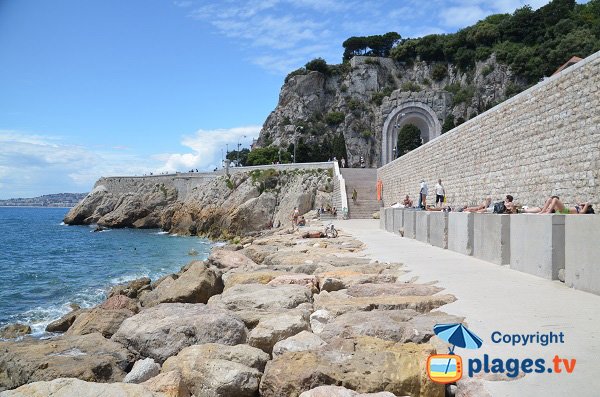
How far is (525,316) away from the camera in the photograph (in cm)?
499

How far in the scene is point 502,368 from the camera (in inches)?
144

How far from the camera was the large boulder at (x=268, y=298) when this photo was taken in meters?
6.42

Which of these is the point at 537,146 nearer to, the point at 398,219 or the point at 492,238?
the point at 492,238

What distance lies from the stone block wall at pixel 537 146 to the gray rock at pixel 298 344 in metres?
7.48

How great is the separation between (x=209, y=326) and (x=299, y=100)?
6838cm

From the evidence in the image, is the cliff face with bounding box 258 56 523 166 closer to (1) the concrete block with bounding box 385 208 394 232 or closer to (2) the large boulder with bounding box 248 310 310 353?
(1) the concrete block with bounding box 385 208 394 232

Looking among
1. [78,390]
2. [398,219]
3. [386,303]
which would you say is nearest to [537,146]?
[398,219]

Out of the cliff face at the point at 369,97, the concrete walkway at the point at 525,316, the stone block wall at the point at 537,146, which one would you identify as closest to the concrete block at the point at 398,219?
the stone block wall at the point at 537,146

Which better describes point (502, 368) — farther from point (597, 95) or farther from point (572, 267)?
point (597, 95)

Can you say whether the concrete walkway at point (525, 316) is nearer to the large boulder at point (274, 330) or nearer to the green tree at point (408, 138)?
the large boulder at point (274, 330)

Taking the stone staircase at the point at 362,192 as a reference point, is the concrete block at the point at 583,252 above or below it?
below

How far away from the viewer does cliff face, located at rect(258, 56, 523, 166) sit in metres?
57.3

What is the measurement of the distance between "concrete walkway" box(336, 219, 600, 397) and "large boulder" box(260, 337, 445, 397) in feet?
1.16

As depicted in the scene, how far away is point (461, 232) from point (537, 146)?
3.55m
